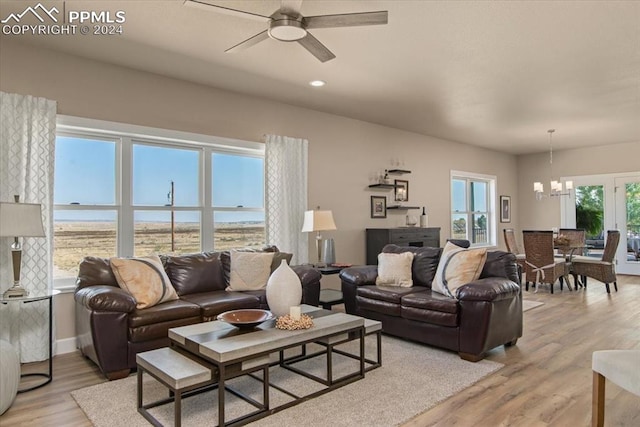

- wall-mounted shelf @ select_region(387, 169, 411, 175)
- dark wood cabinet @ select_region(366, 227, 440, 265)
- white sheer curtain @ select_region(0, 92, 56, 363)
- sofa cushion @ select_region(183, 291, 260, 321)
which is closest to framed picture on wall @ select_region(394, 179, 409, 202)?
wall-mounted shelf @ select_region(387, 169, 411, 175)

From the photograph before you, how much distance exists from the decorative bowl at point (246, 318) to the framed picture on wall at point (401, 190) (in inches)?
177

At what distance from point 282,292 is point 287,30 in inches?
69.5

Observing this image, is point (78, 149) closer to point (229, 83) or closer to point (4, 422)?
point (229, 83)

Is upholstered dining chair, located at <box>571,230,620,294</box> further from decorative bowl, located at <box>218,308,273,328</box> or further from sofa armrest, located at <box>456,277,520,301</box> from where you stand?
decorative bowl, located at <box>218,308,273,328</box>

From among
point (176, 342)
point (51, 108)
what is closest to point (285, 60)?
point (51, 108)

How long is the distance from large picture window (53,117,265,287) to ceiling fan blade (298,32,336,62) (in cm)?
217

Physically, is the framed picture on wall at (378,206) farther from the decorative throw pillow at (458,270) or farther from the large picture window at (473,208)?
the decorative throw pillow at (458,270)

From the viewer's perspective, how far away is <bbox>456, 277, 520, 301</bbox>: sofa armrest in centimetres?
332

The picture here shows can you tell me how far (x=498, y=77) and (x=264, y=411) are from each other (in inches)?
157

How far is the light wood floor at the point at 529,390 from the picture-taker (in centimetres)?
245

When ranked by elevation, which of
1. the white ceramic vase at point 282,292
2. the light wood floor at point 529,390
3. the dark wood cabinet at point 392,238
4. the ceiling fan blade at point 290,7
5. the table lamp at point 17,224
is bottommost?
the light wood floor at point 529,390

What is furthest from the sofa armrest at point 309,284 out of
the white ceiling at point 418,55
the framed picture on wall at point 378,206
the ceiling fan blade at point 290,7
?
the ceiling fan blade at point 290,7

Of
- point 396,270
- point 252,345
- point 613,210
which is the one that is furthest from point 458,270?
point 613,210

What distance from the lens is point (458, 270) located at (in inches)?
148
